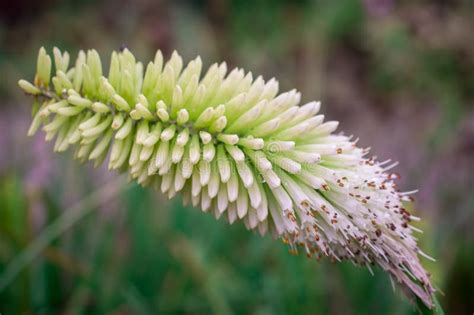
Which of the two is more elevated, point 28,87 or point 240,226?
point 240,226

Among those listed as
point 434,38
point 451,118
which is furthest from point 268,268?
point 434,38

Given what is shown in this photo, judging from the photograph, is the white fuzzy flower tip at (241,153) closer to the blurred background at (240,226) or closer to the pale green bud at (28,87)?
the pale green bud at (28,87)

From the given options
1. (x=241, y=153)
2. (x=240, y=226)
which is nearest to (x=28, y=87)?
(x=241, y=153)

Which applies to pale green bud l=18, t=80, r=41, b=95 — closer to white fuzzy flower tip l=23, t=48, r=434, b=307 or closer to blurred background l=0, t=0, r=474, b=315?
white fuzzy flower tip l=23, t=48, r=434, b=307

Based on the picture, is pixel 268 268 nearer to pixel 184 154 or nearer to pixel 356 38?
pixel 184 154

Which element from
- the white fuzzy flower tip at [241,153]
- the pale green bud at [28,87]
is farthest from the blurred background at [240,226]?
the pale green bud at [28,87]

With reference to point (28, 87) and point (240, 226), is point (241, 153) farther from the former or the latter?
point (240, 226)
